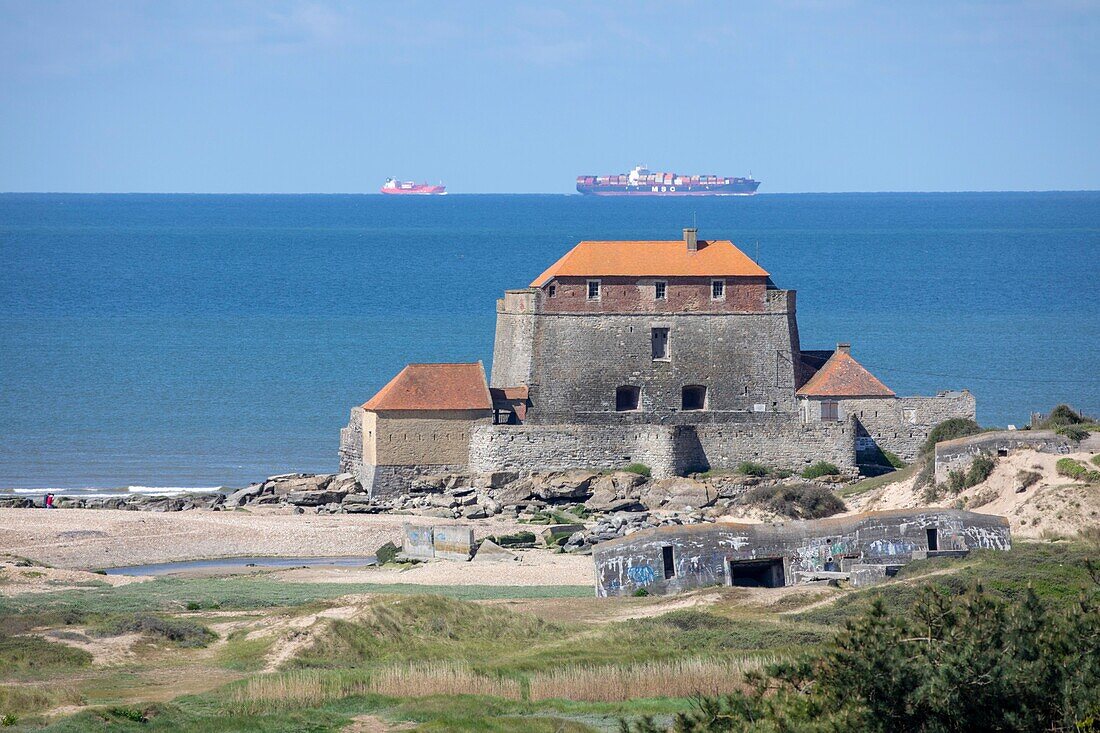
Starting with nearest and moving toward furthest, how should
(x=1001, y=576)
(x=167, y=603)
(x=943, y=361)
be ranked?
(x=1001, y=576) < (x=167, y=603) < (x=943, y=361)

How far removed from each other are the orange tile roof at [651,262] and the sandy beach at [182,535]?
10.3 metres

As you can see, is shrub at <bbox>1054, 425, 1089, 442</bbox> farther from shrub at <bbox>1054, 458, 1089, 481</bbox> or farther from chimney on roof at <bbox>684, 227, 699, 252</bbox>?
chimney on roof at <bbox>684, 227, 699, 252</bbox>

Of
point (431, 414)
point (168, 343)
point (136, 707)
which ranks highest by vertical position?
point (168, 343)

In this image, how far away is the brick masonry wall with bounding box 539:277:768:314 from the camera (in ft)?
184

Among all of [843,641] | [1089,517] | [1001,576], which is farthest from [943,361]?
[843,641]

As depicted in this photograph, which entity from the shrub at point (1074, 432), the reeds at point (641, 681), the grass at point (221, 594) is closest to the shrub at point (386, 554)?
the grass at point (221, 594)

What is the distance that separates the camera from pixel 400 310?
380ft

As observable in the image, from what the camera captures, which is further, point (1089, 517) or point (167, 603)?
point (1089, 517)

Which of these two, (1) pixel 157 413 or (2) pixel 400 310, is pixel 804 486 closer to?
(1) pixel 157 413

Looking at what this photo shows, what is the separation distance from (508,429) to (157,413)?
24.6 meters

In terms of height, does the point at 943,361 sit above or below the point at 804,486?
above

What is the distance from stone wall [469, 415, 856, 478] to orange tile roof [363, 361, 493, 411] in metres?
1.06

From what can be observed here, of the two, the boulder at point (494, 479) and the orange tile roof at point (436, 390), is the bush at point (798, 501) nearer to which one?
the boulder at point (494, 479)

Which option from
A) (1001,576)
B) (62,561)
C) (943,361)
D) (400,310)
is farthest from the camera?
(400,310)
